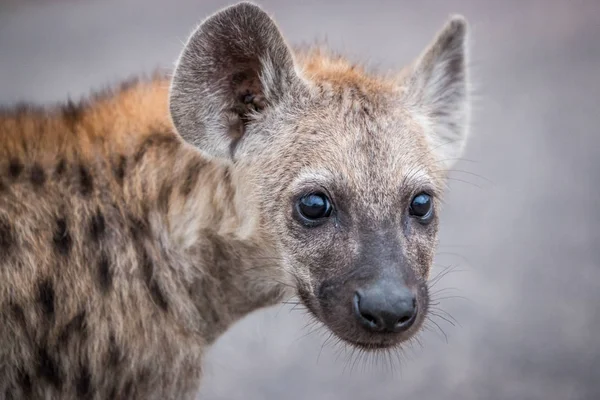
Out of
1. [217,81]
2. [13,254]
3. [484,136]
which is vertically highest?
[217,81]

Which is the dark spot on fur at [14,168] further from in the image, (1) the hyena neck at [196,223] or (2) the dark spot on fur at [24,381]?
(2) the dark spot on fur at [24,381]

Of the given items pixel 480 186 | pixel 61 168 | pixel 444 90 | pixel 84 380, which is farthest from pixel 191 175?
pixel 480 186

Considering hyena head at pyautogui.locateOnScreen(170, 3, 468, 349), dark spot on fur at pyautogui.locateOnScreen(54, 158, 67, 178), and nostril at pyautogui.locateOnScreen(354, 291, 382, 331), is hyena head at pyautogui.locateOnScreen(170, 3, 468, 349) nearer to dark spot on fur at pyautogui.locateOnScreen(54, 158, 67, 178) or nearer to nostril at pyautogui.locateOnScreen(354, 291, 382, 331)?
nostril at pyautogui.locateOnScreen(354, 291, 382, 331)

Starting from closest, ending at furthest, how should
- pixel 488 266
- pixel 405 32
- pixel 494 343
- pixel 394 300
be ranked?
pixel 394 300, pixel 494 343, pixel 488 266, pixel 405 32

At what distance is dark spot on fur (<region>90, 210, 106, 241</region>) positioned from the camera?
1.91m

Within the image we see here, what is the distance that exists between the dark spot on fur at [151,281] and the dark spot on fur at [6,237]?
0.30 meters

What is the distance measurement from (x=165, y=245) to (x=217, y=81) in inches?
16.4

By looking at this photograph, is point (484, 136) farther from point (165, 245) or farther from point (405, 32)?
point (165, 245)

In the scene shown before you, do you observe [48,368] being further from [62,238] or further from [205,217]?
[205,217]

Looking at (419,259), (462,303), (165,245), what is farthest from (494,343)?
(165,245)

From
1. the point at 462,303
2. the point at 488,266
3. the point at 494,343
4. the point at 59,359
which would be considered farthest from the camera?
the point at 488,266

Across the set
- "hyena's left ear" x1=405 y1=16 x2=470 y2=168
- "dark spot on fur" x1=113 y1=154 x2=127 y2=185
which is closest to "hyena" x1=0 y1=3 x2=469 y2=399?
"dark spot on fur" x1=113 y1=154 x2=127 y2=185

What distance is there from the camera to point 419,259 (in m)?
1.89

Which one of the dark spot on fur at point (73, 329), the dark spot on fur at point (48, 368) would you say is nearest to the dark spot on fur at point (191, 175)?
the dark spot on fur at point (73, 329)
